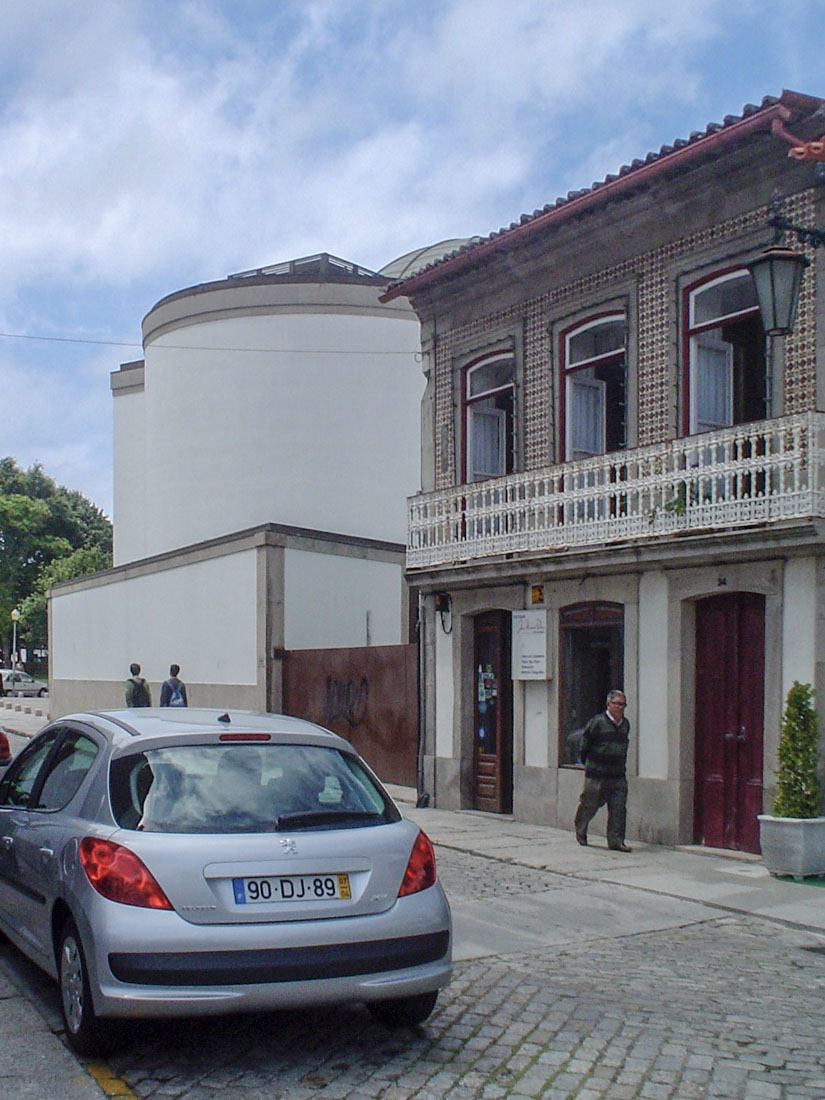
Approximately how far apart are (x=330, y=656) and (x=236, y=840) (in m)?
15.2

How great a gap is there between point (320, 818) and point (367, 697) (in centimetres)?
1401

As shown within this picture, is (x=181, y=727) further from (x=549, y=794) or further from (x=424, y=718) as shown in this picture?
(x=424, y=718)

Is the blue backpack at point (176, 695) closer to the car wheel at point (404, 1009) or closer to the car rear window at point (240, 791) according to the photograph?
the car rear window at point (240, 791)

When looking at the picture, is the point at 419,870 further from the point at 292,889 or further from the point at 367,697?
the point at 367,697

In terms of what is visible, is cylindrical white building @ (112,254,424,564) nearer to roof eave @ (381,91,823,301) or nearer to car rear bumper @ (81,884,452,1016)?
roof eave @ (381,91,823,301)

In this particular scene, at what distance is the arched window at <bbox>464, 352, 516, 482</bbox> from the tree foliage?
153 ft

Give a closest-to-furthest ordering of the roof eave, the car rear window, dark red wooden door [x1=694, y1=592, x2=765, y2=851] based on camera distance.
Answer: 1. the car rear window
2. the roof eave
3. dark red wooden door [x1=694, y1=592, x2=765, y2=851]

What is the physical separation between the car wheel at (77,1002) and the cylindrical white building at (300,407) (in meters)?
23.2

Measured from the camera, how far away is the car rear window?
5.67 m

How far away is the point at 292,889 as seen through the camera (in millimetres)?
5449

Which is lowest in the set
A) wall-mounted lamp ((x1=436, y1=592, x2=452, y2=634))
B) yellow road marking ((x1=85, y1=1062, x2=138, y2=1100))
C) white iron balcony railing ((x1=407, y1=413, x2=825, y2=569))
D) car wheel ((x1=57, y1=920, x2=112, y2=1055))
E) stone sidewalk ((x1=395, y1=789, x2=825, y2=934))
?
stone sidewalk ((x1=395, y1=789, x2=825, y2=934))

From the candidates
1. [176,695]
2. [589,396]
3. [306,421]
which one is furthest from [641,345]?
[306,421]

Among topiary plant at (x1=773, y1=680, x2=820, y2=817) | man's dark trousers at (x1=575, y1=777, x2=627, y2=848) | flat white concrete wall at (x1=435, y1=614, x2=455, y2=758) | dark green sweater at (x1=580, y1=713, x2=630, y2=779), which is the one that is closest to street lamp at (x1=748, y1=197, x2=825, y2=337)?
topiary plant at (x1=773, y1=680, x2=820, y2=817)

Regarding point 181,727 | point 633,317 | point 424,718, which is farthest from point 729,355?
point 181,727
